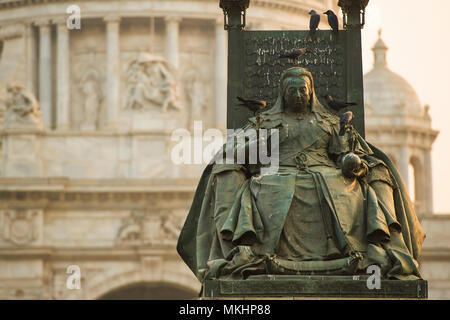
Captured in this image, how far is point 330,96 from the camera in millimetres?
16422

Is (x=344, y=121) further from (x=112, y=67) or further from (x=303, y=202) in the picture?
(x=112, y=67)

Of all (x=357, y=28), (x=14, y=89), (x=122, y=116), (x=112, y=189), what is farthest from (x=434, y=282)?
(x=357, y=28)

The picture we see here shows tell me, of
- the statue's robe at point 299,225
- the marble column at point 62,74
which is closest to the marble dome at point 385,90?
the marble column at point 62,74

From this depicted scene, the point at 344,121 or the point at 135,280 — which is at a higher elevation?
the point at 344,121

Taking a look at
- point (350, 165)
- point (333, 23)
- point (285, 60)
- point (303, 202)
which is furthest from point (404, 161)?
point (303, 202)

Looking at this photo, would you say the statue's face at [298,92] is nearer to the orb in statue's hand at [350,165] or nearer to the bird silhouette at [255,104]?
the bird silhouette at [255,104]

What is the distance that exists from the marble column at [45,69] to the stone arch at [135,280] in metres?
22.1

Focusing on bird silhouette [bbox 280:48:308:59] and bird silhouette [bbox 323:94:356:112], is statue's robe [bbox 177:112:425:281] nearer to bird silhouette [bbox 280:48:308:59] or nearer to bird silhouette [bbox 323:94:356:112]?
bird silhouette [bbox 323:94:356:112]

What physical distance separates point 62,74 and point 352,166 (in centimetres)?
5738

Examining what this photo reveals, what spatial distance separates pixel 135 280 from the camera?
49.9 m

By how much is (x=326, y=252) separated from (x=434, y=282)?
120 feet
